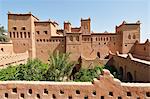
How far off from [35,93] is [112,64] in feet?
69.9

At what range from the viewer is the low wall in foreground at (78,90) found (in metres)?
6.91

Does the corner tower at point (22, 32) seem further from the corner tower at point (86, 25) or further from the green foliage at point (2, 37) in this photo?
the corner tower at point (86, 25)

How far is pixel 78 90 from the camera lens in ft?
23.0

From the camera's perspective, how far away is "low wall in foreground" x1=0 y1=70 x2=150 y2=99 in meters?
6.91

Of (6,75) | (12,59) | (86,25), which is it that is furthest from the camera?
(86,25)

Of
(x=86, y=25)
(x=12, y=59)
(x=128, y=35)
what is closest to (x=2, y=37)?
(x=12, y=59)

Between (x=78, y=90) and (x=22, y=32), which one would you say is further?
(x=22, y=32)

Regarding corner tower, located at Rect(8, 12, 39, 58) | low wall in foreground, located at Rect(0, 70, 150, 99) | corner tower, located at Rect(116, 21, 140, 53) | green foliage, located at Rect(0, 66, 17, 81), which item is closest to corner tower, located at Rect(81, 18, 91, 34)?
corner tower, located at Rect(116, 21, 140, 53)

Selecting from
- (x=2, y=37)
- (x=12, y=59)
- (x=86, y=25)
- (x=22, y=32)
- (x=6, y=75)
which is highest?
(x=86, y=25)

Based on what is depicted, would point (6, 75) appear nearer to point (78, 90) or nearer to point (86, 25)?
point (78, 90)

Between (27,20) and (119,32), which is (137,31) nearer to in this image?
(119,32)

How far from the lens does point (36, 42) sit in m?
30.5

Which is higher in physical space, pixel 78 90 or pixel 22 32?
pixel 22 32

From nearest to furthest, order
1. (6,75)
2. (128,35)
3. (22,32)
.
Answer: (6,75) → (22,32) → (128,35)
